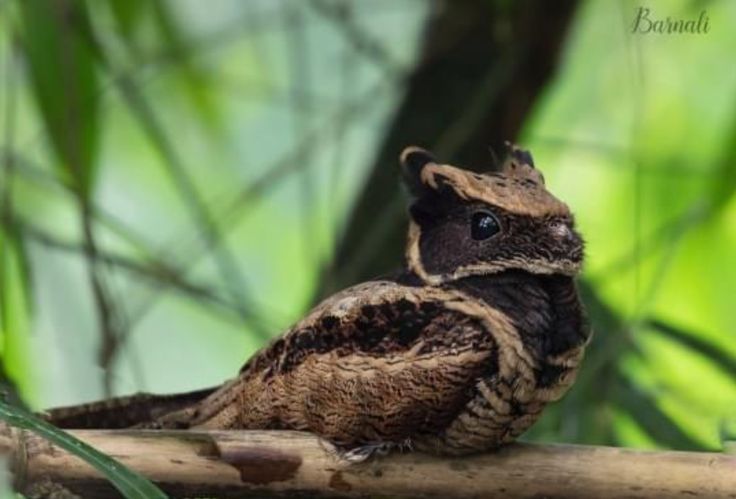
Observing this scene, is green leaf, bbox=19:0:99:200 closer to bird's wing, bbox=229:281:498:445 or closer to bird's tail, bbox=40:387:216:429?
bird's tail, bbox=40:387:216:429

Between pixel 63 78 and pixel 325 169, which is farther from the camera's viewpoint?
pixel 325 169

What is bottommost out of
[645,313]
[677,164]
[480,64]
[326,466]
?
[326,466]

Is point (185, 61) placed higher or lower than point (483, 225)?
Result: higher

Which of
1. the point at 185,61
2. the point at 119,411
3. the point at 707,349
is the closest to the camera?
the point at 119,411

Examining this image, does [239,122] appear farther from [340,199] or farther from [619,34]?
[619,34]

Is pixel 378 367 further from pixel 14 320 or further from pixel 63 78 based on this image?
pixel 14 320

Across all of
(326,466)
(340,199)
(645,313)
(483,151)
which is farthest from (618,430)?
(340,199)

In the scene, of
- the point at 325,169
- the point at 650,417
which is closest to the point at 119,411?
the point at 650,417
